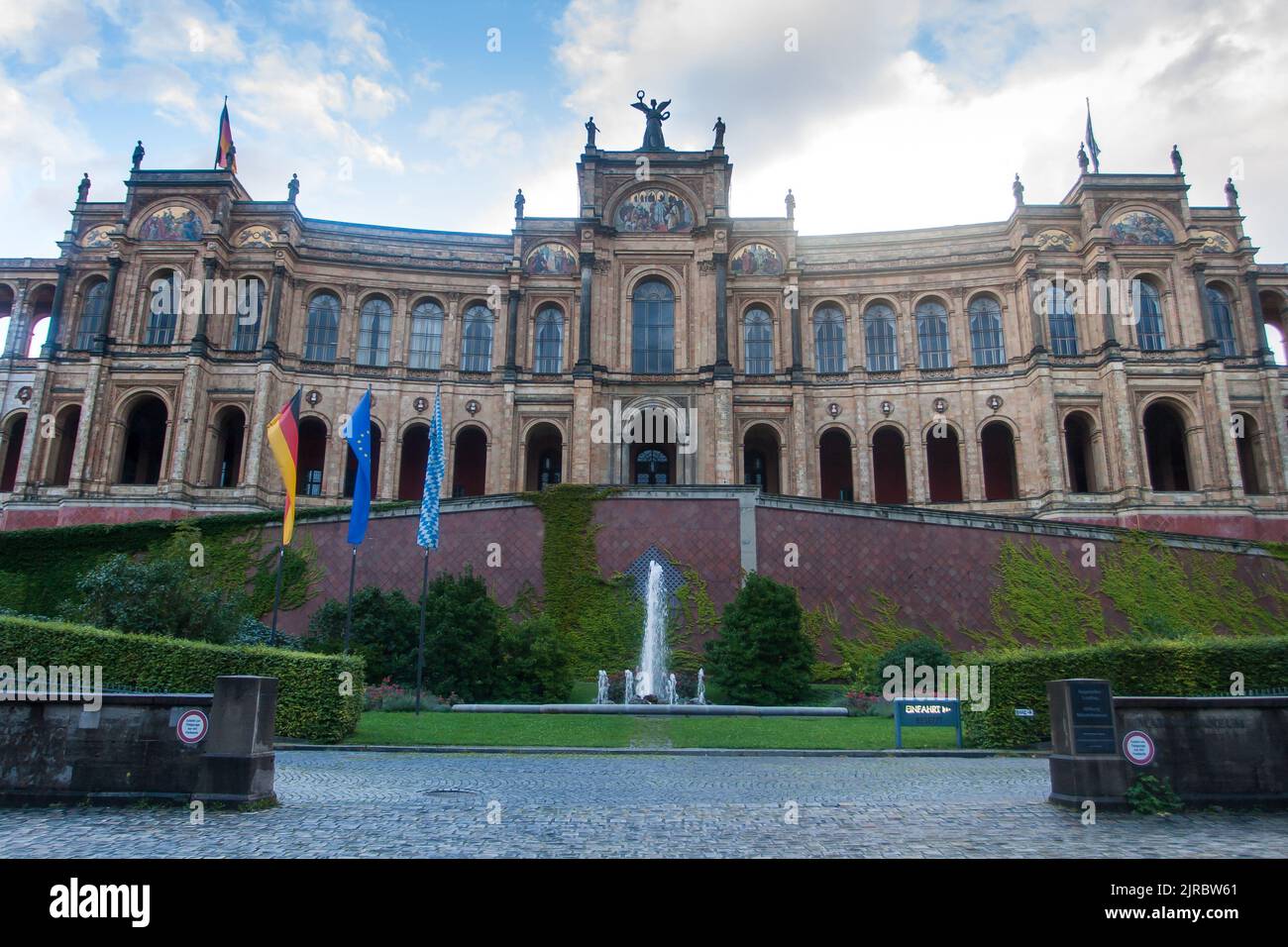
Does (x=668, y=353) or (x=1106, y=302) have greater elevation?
(x=1106, y=302)

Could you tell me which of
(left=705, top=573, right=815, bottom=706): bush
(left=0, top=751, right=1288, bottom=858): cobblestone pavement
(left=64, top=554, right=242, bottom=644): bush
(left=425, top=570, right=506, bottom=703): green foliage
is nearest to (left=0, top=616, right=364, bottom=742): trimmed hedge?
(left=0, top=751, right=1288, bottom=858): cobblestone pavement

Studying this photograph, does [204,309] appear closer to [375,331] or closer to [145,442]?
[375,331]

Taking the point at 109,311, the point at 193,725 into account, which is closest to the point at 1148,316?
the point at 193,725

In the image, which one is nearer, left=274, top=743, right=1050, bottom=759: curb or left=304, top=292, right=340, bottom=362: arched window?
left=274, top=743, right=1050, bottom=759: curb

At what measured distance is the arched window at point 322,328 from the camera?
44750 millimetres

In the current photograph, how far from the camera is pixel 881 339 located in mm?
45875

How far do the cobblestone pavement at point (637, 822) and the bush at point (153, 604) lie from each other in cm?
884

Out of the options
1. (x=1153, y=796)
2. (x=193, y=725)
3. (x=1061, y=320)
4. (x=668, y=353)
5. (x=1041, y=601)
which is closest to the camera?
(x=1153, y=796)

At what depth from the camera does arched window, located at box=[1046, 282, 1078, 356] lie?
43.5m

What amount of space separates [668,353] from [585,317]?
4592mm

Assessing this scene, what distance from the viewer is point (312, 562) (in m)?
29.9

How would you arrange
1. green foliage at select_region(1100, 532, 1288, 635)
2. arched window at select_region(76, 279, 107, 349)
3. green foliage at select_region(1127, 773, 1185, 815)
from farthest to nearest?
arched window at select_region(76, 279, 107, 349) → green foliage at select_region(1100, 532, 1288, 635) → green foliage at select_region(1127, 773, 1185, 815)

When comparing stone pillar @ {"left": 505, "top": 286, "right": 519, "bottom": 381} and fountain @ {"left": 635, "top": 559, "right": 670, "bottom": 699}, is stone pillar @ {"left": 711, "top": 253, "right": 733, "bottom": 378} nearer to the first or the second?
stone pillar @ {"left": 505, "top": 286, "right": 519, "bottom": 381}

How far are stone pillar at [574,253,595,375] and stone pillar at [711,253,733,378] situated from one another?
20.4 ft
